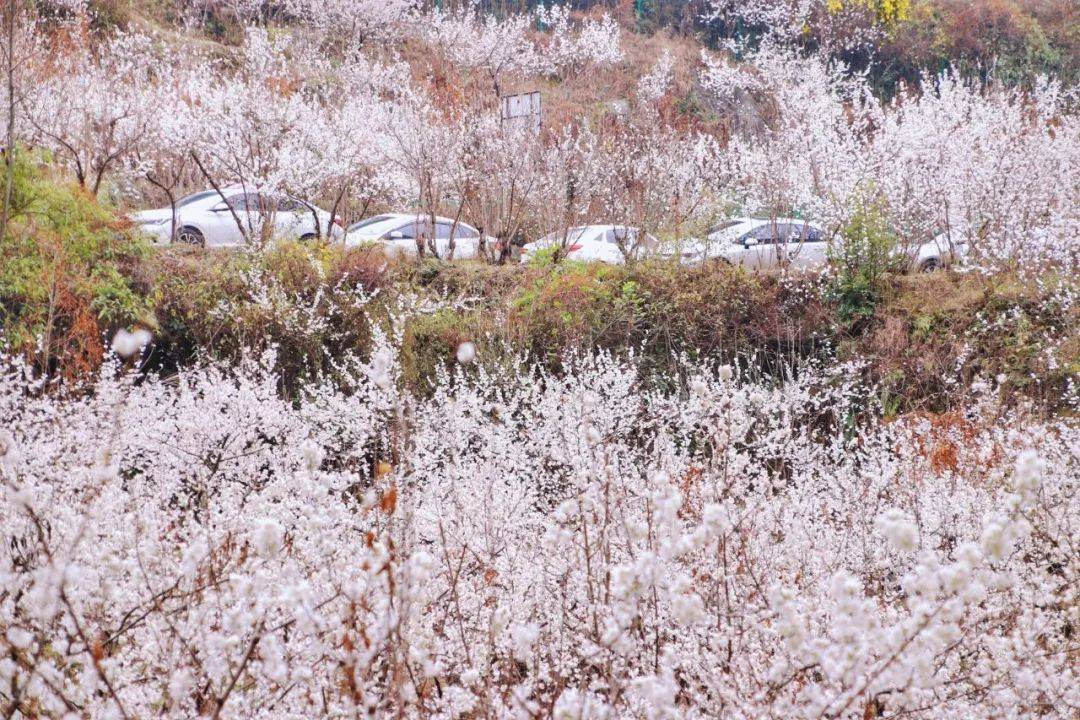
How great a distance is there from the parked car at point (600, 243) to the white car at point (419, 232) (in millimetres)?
1568

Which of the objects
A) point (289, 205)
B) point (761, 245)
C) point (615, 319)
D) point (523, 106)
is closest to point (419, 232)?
point (289, 205)

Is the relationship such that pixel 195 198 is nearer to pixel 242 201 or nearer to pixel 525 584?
pixel 242 201

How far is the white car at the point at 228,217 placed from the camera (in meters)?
14.4

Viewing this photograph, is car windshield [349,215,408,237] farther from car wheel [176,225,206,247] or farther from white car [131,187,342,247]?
car wheel [176,225,206,247]

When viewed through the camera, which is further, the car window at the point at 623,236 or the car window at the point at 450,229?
the car window at the point at 450,229

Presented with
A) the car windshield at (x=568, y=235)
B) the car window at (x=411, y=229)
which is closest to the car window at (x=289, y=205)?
the car window at (x=411, y=229)

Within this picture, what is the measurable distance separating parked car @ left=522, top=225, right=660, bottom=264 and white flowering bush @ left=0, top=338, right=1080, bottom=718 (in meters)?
5.55

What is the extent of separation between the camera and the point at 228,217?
49.5 ft

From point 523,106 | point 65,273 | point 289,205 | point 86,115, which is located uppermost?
point 523,106

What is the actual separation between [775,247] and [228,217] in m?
9.23

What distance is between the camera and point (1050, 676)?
264 cm

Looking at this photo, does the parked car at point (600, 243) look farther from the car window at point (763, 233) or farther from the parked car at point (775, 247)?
the car window at point (763, 233)

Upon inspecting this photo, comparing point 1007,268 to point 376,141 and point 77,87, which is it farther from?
point 77,87

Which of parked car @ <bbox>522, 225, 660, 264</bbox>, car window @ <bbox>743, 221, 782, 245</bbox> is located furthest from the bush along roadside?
car window @ <bbox>743, 221, 782, 245</bbox>
